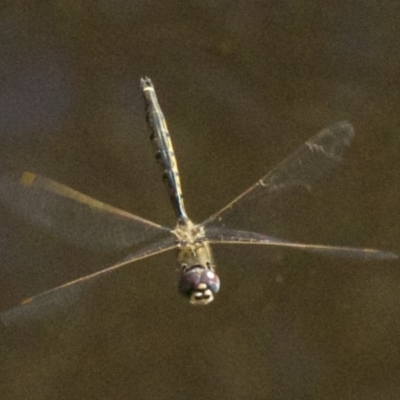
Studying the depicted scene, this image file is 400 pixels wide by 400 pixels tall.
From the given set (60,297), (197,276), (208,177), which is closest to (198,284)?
(197,276)

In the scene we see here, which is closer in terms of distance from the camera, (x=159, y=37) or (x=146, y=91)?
(x=146, y=91)

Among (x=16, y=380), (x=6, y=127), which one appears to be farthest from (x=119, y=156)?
(x=16, y=380)

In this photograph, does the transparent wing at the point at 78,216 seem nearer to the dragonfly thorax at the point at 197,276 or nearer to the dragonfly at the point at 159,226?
the dragonfly at the point at 159,226

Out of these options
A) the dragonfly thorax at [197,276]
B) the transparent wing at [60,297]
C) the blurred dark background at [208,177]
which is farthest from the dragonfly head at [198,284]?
the blurred dark background at [208,177]

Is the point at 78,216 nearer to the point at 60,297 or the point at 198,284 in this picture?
the point at 60,297

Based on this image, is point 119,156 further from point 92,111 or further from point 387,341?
point 387,341
